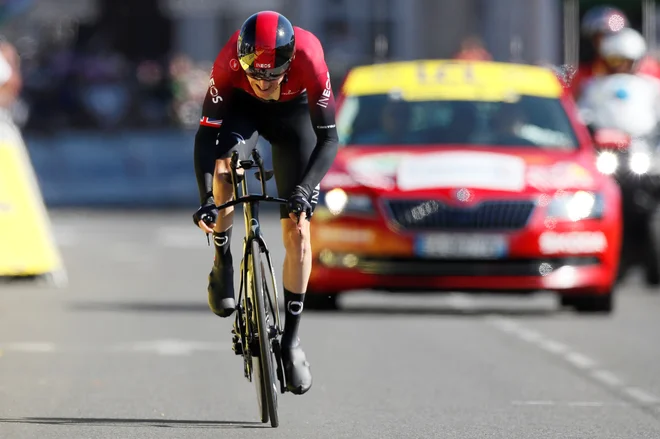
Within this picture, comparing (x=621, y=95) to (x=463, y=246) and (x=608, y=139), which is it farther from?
(x=463, y=246)

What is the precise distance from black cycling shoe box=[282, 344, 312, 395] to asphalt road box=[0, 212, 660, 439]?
197 millimetres

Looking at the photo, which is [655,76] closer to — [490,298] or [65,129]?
[490,298]

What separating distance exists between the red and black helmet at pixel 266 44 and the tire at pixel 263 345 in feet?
2.55

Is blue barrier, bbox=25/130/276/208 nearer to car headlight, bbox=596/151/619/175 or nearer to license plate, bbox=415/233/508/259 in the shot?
car headlight, bbox=596/151/619/175

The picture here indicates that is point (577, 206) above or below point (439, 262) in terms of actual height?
above

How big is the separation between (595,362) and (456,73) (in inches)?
153

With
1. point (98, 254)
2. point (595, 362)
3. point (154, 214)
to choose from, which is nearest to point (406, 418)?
point (595, 362)

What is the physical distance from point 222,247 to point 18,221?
7.87 m

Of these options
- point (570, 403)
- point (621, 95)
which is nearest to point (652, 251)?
point (621, 95)

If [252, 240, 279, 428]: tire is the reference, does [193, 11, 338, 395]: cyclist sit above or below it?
above

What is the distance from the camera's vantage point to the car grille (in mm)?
13656

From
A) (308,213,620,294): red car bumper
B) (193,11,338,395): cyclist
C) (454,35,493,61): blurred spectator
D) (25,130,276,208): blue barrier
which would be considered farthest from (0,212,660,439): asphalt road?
(25,130,276,208): blue barrier

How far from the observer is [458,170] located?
13875 millimetres

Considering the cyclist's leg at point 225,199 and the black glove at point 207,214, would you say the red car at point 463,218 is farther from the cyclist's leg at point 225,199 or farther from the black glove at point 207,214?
the black glove at point 207,214
